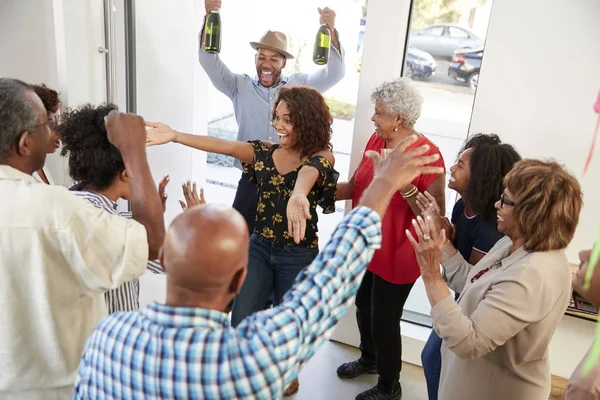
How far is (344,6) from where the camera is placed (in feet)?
8.54

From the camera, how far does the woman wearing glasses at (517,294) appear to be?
121 cm

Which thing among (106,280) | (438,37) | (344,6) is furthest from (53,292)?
(344,6)

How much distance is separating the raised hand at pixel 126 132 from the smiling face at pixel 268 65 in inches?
58.1

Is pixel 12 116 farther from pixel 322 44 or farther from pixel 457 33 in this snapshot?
pixel 457 33

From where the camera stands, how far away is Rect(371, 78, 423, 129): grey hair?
196 cm

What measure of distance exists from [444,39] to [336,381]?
1.84 metres

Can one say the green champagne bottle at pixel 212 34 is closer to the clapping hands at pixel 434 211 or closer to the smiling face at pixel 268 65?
the smiling face at pixel 268 65

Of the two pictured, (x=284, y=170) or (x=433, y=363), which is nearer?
(x=433, y=363)

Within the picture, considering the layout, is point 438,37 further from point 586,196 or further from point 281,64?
point 586,196

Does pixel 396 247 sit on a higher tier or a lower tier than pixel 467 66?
lower

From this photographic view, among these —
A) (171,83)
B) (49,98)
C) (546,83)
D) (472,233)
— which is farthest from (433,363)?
(171,83)

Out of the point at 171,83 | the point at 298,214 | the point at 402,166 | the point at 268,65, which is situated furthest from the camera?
the point at 171,83

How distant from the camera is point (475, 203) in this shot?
167 cm

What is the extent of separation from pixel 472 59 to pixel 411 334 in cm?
151
